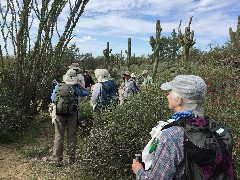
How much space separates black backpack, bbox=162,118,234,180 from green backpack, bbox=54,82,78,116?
12.5 ft

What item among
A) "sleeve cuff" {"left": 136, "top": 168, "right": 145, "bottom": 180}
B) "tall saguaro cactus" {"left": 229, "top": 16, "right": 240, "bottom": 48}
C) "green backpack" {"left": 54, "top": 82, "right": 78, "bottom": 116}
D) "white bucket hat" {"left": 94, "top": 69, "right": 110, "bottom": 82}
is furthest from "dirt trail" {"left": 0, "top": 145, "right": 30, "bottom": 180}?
"tall saguaro cactus" {"left": 229, "top": 16, "right": 240, "bottom": 48}

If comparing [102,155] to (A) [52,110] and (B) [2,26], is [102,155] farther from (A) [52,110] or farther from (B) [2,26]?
(B) [2,26]

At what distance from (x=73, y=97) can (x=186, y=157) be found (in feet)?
13.3

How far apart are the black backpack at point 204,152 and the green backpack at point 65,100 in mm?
3814

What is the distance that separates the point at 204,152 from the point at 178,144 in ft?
0.51

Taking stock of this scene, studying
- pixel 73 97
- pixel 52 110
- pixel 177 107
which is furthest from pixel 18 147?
pixel 177 107

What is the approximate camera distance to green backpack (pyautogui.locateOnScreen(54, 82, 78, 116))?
580 cm

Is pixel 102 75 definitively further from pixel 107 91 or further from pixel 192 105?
pixel 192 105

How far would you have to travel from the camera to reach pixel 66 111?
582 centimetres

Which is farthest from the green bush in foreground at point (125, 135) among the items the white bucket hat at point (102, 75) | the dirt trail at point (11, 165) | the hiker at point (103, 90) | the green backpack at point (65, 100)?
the dirt trail at point (11, 165)

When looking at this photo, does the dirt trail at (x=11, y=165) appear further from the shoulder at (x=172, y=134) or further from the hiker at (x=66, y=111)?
the shoulder at (x=172, y=134)

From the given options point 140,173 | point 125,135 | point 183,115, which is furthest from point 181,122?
point 125,135

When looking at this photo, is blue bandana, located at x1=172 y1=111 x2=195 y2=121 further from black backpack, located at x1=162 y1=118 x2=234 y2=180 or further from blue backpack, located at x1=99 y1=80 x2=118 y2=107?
blue backpack, located at x1=99 y1=80 x2=118 y2=107

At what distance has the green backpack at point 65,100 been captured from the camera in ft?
19.0
